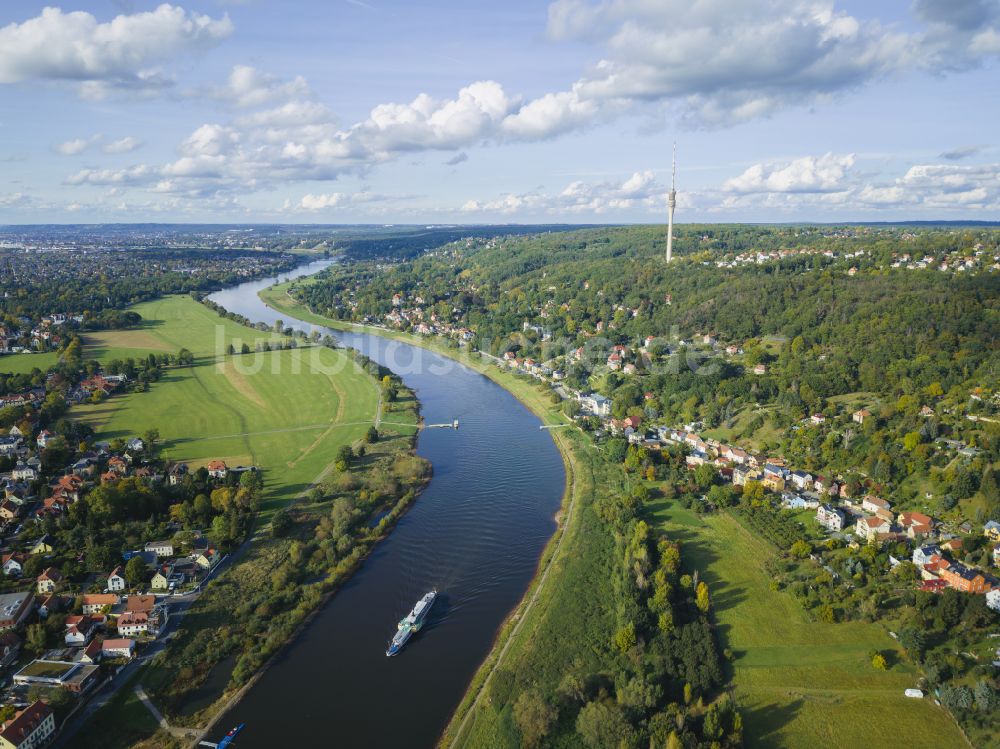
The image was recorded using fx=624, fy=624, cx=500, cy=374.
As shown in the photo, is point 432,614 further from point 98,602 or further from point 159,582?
point 98,602

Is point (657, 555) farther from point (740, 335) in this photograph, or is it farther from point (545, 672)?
point (740, 335)

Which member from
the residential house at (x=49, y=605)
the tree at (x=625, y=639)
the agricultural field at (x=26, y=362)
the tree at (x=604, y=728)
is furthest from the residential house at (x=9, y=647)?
the agricultural field at (x=26, y=362)

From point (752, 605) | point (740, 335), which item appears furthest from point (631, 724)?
point (740, 335)

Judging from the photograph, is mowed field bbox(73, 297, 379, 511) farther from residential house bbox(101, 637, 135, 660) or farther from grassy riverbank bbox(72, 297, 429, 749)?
residential house bbox(101, 637, 135, 660)

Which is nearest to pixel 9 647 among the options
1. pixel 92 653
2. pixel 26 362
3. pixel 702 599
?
pixel 92 653

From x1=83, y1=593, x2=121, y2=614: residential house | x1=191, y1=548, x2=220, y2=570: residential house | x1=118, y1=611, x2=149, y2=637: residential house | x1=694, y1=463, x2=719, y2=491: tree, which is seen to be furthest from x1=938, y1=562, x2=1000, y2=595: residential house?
x1=83, y1=593, x2=121, y2=614: residential house

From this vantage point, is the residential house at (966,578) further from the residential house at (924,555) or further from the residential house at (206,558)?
the residential house at (206,558)
